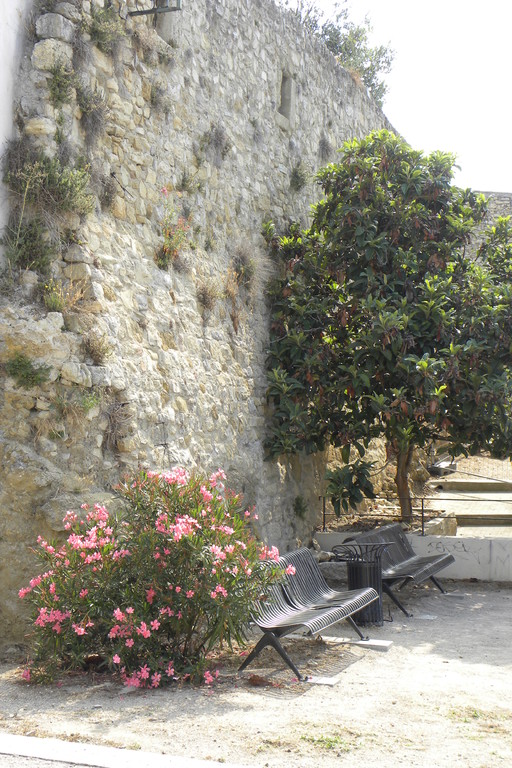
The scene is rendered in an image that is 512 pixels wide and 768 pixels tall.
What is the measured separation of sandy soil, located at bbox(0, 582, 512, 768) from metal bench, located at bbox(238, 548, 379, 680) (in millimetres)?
257

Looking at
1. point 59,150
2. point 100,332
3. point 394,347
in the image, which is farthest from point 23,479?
point 394,347

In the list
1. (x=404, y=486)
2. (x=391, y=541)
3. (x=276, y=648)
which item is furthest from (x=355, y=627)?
(x=404, y=486)

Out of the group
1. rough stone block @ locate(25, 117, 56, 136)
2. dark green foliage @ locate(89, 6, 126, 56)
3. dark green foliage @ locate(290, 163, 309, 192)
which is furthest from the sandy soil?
dark green foliage @ locate(290, 163, 309, 192)

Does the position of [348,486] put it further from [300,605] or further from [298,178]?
[298,178]

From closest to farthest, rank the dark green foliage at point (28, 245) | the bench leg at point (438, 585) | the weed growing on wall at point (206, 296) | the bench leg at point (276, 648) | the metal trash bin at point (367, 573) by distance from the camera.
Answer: the bench leg at point (276, 648)
the dark green foliage at point (28, 245)
the metal trash bin at point (367, 573)
the weed growing on wall at point (206, 296)
the bench leg at point (438, 585)

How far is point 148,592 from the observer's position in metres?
5.51

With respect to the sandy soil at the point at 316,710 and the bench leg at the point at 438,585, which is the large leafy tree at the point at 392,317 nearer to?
the bench leg at the point at 438,585

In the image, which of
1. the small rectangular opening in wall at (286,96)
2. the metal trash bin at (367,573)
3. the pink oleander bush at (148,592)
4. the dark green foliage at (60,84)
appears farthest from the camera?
the small rectangular opening in wall at (286,96)

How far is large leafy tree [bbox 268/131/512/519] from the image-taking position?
360 inches

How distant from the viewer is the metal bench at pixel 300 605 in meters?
5.68

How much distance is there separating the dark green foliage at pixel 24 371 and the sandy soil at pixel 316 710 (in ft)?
6.63

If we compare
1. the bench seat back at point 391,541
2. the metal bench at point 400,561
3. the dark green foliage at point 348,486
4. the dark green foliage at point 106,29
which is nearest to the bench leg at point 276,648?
the metal bench at point 400,561

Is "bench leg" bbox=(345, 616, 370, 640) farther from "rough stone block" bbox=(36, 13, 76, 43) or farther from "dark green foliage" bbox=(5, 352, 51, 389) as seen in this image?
"rough stone block" bbox=(36, 13, 76, 43)

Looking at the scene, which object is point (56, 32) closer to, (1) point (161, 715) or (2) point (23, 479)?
(2) point (23, 479)
